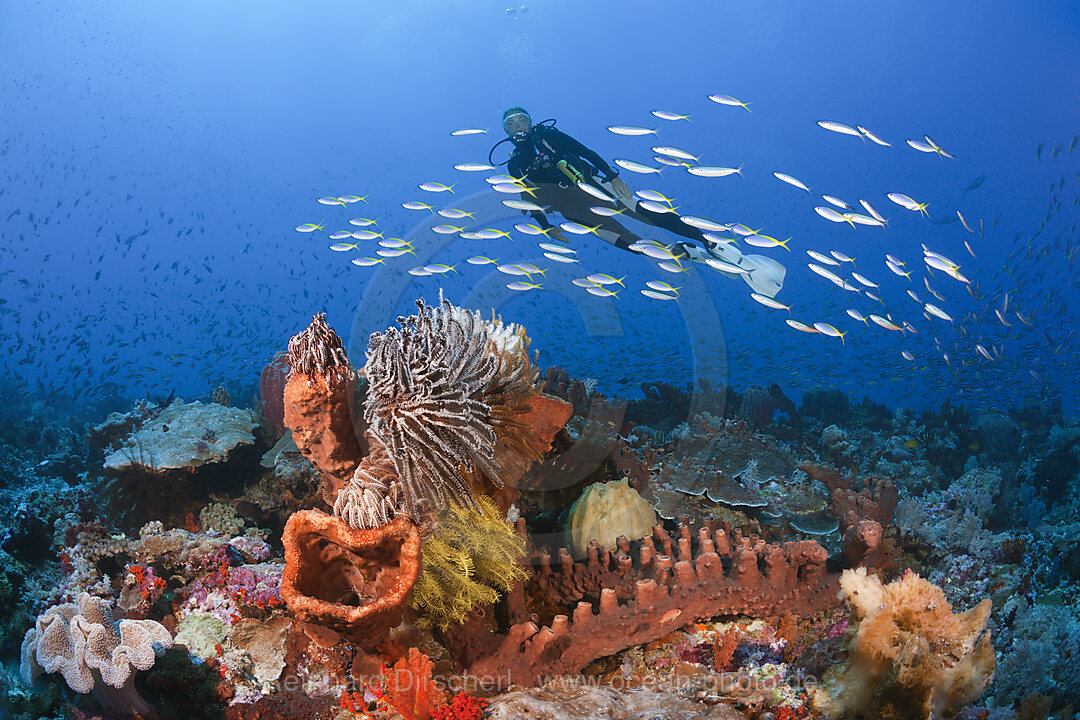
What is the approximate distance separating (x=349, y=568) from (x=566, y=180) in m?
9.47

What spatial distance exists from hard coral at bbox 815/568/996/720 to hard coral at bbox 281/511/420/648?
233 cm

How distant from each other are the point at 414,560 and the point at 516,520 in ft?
4.69

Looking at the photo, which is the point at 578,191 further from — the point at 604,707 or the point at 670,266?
the point at 604,707

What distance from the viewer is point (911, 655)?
2.34 meters

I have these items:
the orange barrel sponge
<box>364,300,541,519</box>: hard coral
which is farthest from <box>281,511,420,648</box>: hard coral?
the orange barrel sponge

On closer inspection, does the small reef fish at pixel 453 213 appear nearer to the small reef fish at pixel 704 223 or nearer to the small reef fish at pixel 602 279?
the small reef fish at pixel 602 279

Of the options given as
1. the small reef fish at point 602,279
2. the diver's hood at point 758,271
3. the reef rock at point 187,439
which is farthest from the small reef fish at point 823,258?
the reef rock at point 187,439

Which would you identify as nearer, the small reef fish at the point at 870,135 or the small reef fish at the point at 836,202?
the small reef fish at the point at 836,202

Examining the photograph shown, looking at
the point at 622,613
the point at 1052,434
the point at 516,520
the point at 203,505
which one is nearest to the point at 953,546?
the point at 622,613

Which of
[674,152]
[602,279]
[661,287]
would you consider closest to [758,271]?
[661,287]

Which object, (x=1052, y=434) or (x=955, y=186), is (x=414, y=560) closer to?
(x=1052, y=434)

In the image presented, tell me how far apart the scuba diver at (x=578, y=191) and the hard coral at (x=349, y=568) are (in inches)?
305

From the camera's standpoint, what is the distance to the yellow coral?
2.95 metres

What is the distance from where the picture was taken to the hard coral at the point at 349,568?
92.9 inches
